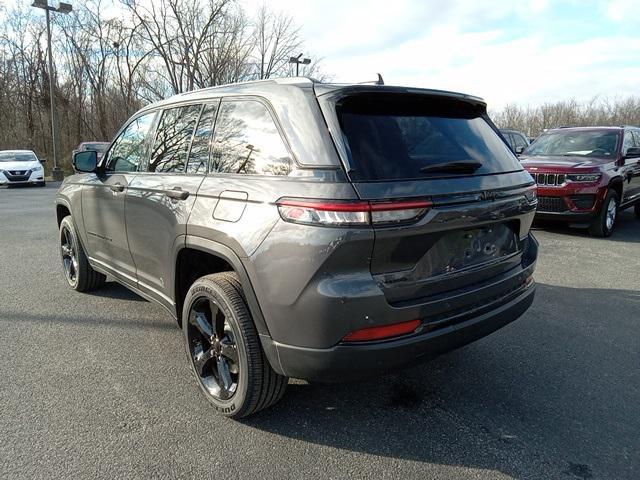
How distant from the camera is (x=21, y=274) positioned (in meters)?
5.65

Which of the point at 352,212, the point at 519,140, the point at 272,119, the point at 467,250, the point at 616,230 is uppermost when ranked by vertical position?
the point at 519,140

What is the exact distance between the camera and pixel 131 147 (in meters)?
3.88

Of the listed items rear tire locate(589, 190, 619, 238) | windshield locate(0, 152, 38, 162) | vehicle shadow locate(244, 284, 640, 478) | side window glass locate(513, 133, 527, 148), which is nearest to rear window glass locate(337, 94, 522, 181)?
vehicle shadow locate(244, 284, 640, 478)

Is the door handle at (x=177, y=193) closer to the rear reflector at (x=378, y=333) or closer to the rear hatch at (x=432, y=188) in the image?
the rear hatch at (x=432, y=188)

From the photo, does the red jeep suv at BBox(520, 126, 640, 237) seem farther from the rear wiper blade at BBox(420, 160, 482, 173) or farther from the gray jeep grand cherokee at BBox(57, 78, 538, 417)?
the rear wiper blade at BBox(420, 160, 482, 173)

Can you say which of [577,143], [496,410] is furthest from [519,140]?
[496,410]

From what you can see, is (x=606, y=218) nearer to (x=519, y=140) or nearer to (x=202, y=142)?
(x=202, y=142)

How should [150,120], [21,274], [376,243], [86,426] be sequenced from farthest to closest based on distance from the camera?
[21,274] → [150,120] → [86,426] → [376,243]

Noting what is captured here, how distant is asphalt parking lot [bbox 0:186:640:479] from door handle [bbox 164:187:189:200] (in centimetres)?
123

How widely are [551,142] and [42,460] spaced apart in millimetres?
9456

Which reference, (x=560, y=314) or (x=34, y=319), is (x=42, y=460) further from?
(x=560, y=314)

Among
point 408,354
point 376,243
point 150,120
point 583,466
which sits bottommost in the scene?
point 583,466

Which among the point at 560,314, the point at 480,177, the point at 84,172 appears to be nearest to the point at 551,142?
the point at 560,314

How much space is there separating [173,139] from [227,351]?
1564 mm
